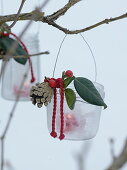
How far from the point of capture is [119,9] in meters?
1.68

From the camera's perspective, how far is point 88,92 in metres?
0.82

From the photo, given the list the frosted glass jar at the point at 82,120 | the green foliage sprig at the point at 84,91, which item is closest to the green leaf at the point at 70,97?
the green foliage sprig at the point at 84,91

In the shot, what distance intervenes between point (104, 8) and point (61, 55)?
0.88 feet

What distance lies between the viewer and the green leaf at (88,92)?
803 millimetres

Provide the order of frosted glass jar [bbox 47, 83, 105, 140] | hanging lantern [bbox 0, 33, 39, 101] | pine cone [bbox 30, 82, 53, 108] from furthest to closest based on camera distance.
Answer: hanging lantern [bbox 0, 33, 39, 101], frosted glass jar [bbox 47, 83, 105, 140], pine cone [bbox 30, 82, 53, 108]

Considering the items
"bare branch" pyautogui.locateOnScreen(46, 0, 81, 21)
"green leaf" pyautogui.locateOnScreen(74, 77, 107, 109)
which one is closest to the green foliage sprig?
"green leaf" pyautogui.locateOnScreen(74, 77, 107, 109)

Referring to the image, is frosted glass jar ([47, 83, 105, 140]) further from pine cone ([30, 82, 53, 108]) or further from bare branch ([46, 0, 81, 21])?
bare branch ([46, 0, 81, 21])

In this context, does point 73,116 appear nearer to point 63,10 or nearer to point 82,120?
point 82,120

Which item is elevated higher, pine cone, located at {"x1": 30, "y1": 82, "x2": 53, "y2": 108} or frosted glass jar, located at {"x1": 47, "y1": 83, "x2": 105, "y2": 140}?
pine cone, located at {"x1": 30, "y1": 82, "x2": 53, "y2": 108}

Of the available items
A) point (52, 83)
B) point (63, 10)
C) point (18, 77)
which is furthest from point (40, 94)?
point (18, 77)

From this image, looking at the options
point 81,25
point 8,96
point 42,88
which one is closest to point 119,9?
point 81,25

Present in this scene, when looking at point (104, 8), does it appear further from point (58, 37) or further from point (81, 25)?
point (58, 37)

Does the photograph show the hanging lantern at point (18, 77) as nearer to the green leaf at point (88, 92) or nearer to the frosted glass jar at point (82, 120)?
the frosted glass jar at point (82, 120)

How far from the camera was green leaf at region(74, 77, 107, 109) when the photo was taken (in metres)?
0.80
